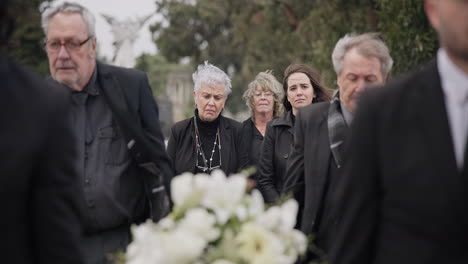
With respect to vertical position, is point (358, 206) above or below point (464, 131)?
below

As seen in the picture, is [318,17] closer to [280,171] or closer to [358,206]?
[280,171]

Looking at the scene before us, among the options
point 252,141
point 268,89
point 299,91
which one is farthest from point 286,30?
point 299,91

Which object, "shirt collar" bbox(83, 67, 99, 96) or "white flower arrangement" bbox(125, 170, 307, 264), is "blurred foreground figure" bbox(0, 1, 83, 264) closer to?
"white flower arrangement" bbox(125, 170, 307, 264)

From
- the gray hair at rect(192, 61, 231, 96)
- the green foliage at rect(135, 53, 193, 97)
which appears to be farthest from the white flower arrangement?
the green foliage at rect(135, 53, 193, 97)

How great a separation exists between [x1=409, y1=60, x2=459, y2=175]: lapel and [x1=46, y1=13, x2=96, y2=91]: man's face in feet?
8.72

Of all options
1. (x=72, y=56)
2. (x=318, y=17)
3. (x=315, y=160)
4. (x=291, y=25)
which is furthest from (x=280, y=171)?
(x=291, y=25)

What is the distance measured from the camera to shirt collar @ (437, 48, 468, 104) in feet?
10.0

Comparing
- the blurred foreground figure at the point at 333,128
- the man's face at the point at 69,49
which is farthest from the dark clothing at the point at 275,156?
the man's face at the point at 69,49

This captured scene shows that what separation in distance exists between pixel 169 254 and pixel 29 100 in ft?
2.73

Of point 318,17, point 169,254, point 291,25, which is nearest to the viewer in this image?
point 169,254

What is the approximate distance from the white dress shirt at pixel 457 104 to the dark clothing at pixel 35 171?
1404 mm

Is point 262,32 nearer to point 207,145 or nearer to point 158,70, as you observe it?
point 207,145

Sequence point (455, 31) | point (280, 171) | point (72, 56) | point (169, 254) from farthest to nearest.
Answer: point (280, 171), point (72, 56), point (169, 254), point (455, 31)

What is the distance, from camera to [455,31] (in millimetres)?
2984
